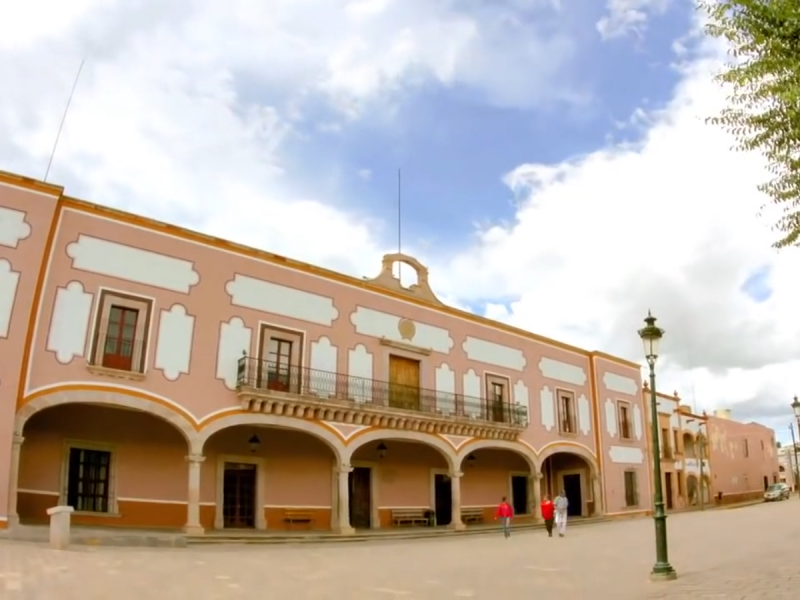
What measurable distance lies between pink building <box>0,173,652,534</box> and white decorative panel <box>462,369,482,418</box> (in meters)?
0.07

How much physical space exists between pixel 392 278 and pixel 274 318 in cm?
512

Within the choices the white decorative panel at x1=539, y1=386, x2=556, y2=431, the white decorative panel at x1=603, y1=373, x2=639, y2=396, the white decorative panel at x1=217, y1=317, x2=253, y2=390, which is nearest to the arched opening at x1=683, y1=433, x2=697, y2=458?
the white decorative panel at x1=603, y1=373, x2=639, y2=396

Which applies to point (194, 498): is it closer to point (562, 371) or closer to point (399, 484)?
point (399, 484)

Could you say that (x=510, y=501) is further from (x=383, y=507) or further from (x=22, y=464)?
(x=22, y=464)

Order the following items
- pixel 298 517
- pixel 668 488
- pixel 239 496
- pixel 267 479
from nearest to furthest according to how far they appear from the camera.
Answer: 1. pixel 239 496
2. pixel 267 479
3. pixel 298 517
4. pixel 668 488

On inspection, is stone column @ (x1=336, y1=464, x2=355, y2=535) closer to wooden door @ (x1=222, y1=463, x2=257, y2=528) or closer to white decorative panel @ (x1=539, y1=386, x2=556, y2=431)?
wooden door @ (x1=222, y1=463, x2=257, y2=528)

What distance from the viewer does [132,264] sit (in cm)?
1797

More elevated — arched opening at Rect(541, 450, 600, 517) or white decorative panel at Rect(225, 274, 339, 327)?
white decorative panel at Rect(225, 274, 339, 327)

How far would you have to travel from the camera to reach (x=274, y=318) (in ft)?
66.8

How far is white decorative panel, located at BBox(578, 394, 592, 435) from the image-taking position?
29850 millimetres

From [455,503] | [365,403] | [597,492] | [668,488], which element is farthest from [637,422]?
[365,403]

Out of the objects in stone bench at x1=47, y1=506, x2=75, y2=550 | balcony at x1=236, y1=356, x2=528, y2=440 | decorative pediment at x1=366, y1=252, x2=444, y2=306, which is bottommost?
stone bench at x1=47, y1=506, x2=75, y2=550

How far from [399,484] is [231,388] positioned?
25.0ft

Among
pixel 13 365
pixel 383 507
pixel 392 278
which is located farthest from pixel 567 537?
pixel 13 365
